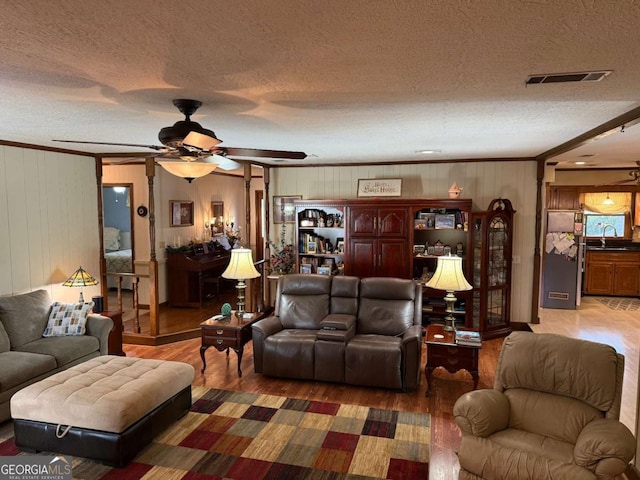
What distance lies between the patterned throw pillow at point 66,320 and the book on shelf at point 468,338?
3785 mm

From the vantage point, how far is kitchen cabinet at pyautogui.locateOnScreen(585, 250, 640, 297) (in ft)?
A: 26.5

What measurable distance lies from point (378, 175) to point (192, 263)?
3419mm

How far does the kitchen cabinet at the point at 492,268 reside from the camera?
5773 millimetres

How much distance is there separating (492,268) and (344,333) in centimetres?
266

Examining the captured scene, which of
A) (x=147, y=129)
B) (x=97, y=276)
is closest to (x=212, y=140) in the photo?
(x=147, y=129)

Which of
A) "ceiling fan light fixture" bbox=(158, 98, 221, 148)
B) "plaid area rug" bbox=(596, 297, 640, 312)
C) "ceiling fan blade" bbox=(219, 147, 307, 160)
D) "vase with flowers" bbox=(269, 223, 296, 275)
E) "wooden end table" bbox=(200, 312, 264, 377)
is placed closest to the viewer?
"ceiling fan light fixture" bbox=(158, 98, 221, 148)

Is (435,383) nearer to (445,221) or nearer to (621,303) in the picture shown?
(445,221)

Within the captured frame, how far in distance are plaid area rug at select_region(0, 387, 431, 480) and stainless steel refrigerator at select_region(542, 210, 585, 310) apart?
15.4ft

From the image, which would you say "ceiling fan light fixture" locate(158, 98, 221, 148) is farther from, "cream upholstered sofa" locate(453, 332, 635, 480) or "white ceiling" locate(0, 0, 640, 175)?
"cream upholstered sofa" locate(453, 332, 635, 480)

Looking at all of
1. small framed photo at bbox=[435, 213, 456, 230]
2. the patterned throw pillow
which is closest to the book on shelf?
small framed photo at bbox=[435, 213, 456, 230]

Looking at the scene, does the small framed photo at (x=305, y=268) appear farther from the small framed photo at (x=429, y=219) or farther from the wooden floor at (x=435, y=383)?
the small framed photo at (x=429, y=219)

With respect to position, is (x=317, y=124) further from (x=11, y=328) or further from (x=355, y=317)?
(x=11, y=328)

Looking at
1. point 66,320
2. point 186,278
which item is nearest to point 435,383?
point 66,320

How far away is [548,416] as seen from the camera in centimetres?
269
